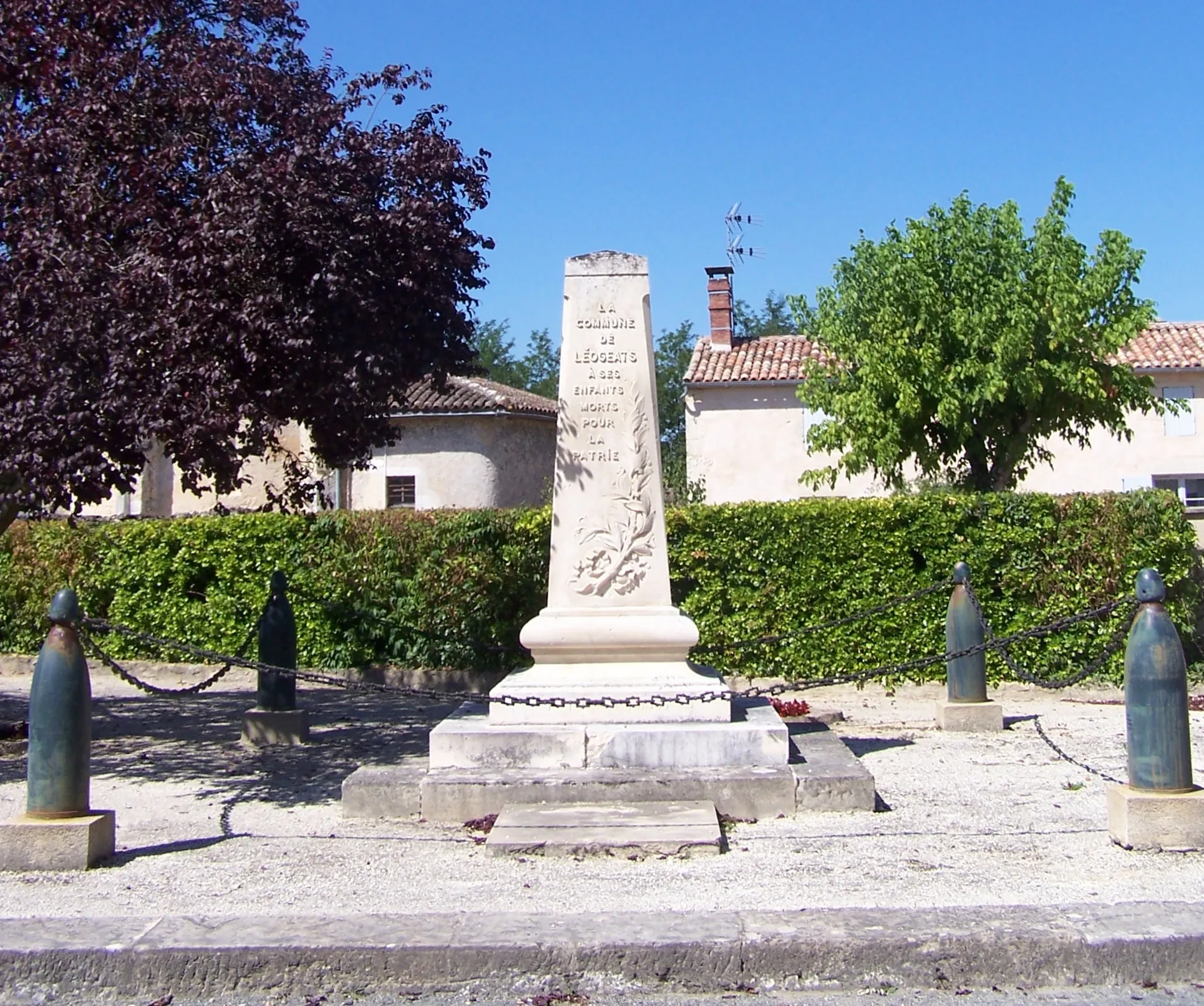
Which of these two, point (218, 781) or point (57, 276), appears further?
point (218, 781)

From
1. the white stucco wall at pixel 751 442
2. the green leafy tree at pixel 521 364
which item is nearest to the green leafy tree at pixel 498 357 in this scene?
the green leafy tree at pixel 521 364

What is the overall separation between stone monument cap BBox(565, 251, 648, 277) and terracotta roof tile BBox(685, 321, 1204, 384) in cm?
1725

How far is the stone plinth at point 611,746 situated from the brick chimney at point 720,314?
21.3 metres

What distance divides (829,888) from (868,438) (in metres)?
15.2

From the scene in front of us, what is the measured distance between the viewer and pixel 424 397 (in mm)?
24891

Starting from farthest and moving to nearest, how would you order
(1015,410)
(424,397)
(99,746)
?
1. (424,397)
2. (1015,410)
3. (99,746)

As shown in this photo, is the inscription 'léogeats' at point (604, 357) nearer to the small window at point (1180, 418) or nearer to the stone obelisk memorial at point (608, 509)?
the stone obelisk memorial at point (608, 509)

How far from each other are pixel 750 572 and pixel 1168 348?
17450 mm

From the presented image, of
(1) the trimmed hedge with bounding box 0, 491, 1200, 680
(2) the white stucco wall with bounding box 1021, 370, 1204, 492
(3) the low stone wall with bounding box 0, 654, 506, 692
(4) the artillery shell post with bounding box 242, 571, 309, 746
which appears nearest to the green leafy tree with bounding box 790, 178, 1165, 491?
(2) the white stucco wall with bounding box 1021, 370, 1204, 492

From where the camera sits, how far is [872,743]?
915 cm

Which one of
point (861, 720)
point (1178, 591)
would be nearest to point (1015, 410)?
point (1178, 591)

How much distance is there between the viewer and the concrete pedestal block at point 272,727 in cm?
923

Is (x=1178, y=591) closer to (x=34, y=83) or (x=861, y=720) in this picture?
(x=861, y=720)

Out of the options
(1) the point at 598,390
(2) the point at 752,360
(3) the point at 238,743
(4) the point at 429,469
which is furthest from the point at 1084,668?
(2) the point at 752,360
